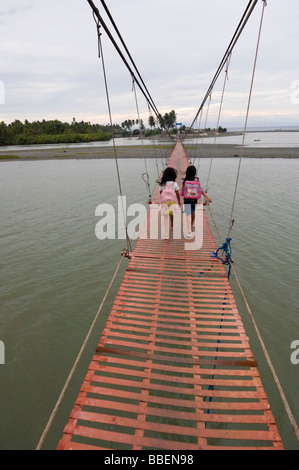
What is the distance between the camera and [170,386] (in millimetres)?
2516

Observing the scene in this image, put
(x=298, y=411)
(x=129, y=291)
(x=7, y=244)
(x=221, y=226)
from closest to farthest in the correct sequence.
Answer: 1. (x=298, y=411)
2. (x=129, y=291)
3. (x=7, y=244)
4. (x=221, y=226)


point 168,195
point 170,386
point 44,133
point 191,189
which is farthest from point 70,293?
point 44,133

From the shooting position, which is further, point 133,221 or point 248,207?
point 248,207

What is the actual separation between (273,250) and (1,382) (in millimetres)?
7462

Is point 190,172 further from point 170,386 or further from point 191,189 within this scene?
point 170,386

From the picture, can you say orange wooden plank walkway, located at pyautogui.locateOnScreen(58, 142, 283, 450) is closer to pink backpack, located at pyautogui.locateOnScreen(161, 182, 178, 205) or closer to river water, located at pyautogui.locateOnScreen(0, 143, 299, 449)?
river water, located at pyautogui.locateOnScreen(0, 143, 299, 449)

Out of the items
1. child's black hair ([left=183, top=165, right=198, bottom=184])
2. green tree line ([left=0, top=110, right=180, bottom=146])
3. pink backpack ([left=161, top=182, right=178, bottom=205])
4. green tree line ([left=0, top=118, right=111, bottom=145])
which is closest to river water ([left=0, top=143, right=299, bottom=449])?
pink backpack ([left=161, top=182, right=178, bottom=205])

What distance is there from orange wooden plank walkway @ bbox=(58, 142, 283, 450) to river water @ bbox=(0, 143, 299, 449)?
2.17 ft

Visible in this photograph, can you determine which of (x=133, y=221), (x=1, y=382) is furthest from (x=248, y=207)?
(x=1, y=382)

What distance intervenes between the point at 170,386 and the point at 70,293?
12.7ft

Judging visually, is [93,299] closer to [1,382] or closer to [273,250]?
[1,382]
